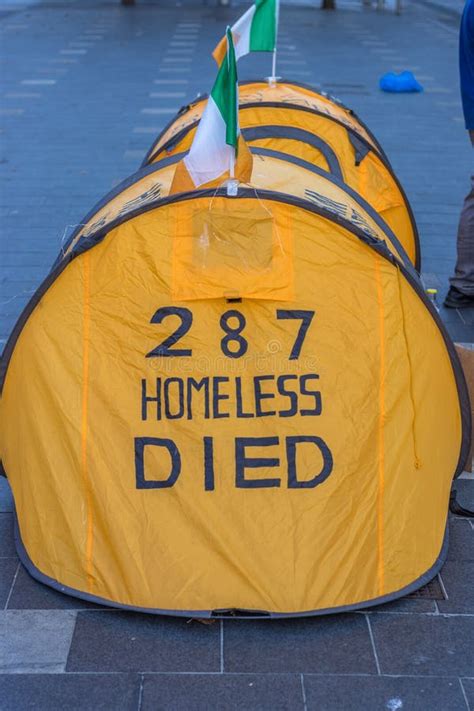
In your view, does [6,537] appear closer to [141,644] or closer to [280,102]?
[141,644]

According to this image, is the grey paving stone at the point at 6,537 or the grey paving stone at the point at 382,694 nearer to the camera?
the grey paving stone at the point at 382,694

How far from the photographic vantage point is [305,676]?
324 cm

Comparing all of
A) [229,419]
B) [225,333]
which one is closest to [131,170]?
[225,333]

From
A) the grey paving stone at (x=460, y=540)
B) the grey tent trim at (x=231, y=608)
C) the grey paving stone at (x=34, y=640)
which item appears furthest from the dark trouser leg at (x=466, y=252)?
the grey paving stone at (x=34, y=640)

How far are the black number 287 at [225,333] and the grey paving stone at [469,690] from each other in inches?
50.2

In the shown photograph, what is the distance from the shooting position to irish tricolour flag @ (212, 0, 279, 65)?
476 cm

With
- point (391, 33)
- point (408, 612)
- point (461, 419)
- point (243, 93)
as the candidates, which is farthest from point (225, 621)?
point (391, 33)

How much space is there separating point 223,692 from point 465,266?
12.7 feet

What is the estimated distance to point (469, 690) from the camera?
10.4 feet

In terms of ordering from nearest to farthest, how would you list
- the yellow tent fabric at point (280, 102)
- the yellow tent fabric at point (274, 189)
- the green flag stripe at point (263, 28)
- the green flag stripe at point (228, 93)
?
1. the green flag stripe at point (228, 93)
2. the yellow tent fabric at point (274, 189)
3. the green flag stripe at point (263, 28)
4. the yellow tent fabric at point (280, 102)

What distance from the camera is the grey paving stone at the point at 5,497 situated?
13.8ft

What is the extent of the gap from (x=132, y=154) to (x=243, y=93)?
13.1 feet

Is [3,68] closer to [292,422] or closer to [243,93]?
[243,93]

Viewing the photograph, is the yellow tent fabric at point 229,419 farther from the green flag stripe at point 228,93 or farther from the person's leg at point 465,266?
the person's leg at point 465,266
